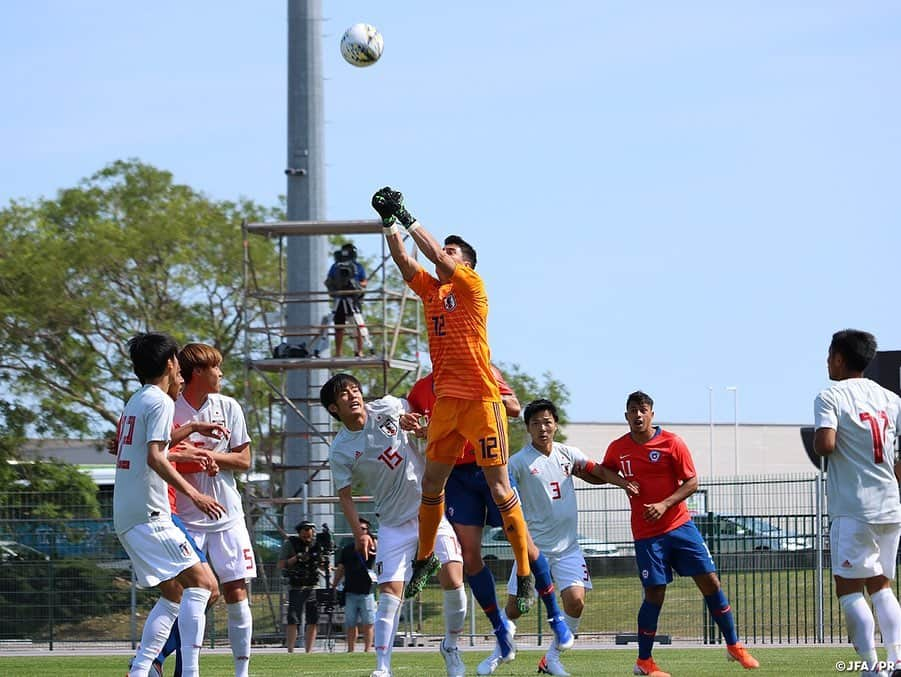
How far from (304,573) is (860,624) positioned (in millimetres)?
14009

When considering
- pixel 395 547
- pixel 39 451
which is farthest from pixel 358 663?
pixel 39 451

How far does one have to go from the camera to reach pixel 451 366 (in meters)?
10.4

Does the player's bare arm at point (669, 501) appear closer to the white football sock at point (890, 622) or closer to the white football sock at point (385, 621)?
the white football sock at point (385, 621)

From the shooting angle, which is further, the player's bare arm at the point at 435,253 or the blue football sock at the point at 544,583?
the blue football sock at the point at 544,583

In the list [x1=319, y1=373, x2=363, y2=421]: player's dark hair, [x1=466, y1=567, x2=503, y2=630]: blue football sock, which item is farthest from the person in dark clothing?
[x1=319, y1=373, x2=363, y2=421]: player's dark hair

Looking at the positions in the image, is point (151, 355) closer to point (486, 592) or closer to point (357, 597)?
point (486, 592)

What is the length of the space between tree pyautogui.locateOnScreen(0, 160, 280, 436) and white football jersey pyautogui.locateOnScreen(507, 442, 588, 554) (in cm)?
2668

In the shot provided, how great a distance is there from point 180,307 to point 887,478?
33.4 meters

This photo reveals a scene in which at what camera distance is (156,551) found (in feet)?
30.9

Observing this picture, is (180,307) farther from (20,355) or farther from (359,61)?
(359,61)

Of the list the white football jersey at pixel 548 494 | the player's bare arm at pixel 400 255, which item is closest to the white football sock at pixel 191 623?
the player's bare arm at pixel 400 255

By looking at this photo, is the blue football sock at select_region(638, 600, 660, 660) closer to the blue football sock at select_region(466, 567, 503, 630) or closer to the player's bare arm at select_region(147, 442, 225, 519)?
the blue football sock at select_region(466, 567, 503, 630)

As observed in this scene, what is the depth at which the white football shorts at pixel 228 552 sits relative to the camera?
10531mm

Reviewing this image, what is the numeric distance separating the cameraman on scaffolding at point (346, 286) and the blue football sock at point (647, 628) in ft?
45.9
